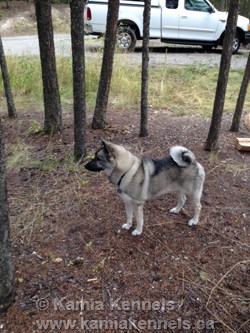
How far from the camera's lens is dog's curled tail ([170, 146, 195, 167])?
3070 mm

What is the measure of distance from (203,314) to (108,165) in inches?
56.7

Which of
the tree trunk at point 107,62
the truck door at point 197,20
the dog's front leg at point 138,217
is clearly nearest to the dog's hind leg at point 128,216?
the dog's front leg at point 138,217

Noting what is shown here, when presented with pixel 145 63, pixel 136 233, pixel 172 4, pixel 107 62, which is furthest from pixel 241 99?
pixel 172 4

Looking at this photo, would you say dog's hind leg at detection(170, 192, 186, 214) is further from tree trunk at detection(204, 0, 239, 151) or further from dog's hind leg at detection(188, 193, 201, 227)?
tree trunk at detection(204, 0, 239, 151)

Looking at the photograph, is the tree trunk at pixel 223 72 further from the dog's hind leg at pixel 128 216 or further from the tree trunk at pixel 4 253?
the tree trunk at pixel 4 253

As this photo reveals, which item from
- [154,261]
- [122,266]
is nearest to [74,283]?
[122,266]

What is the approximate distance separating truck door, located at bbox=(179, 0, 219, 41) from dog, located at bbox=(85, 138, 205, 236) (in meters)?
10.3

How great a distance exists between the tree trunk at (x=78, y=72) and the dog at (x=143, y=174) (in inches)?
47.5

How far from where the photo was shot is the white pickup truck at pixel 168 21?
11508 mm

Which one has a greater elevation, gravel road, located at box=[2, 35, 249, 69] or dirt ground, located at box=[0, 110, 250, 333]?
gravel road, located at box=[2, 35, 249, 69]

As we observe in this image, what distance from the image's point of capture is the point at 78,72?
12.6 ft

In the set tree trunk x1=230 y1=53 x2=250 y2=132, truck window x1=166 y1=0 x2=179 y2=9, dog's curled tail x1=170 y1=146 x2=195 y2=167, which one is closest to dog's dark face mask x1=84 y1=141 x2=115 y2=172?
dog's curled tail x1=170 y1=146 x2=195 y2=167

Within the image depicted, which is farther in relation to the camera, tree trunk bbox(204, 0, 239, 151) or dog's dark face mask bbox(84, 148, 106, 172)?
tree trunk bbox(204, 0, 239, 151)

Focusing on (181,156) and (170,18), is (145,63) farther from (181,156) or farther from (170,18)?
(170,18)
